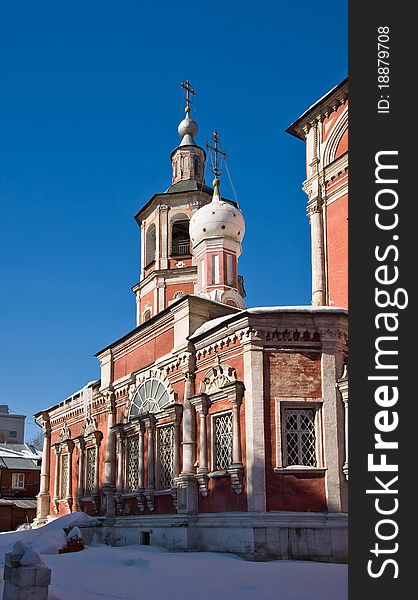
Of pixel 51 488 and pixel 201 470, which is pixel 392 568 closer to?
pixel 201 470

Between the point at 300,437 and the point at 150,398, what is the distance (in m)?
5.11

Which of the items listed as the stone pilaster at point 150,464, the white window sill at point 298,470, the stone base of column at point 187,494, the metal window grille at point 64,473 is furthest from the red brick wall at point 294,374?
the metal window grille at point 64,473

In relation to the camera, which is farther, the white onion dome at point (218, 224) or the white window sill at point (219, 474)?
the white onion dome at point (218, 224)

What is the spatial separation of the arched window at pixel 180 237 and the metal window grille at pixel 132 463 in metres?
8.81

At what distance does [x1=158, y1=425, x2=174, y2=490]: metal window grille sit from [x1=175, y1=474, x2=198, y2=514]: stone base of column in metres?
0.92

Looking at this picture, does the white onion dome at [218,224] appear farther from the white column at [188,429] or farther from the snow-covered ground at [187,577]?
the snow-covered ground at [187,577]

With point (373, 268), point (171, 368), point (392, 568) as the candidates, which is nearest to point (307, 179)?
point (171, 368)

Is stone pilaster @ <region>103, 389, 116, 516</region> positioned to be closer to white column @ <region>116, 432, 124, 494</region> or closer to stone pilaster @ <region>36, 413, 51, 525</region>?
white column @ <region>116, 432, 124, 494</region>

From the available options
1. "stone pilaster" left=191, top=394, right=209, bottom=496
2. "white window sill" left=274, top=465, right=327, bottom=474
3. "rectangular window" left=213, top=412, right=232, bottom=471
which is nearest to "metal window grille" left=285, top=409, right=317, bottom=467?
"white window sill" left=274, top=465, right=327, bottom=474

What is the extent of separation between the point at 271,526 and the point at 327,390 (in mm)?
2867

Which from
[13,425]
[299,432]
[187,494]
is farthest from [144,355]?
[13,425]

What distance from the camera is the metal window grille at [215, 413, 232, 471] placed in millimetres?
15266

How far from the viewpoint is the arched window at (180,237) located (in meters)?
26.4

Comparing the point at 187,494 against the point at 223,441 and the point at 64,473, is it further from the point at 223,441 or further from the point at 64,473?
the point at 64,473
